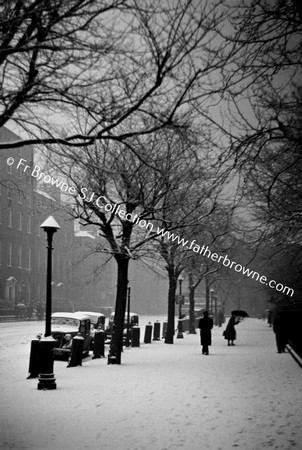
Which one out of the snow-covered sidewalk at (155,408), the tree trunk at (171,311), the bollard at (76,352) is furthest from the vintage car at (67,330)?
the tree trunk at (171,311)

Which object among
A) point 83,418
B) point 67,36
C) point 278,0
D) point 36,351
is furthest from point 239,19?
point 36,351

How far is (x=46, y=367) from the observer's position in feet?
38.8

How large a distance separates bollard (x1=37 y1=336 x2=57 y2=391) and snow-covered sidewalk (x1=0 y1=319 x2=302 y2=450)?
0.63 ft

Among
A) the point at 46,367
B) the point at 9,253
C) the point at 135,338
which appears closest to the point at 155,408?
the point at 46,367

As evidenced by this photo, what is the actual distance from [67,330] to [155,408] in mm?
12513

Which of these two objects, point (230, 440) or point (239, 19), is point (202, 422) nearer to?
point (230, 440)

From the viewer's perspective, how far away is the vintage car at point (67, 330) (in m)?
20.4

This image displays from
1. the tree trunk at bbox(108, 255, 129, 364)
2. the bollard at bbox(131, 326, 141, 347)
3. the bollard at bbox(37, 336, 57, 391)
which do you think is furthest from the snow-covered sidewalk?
the bollard at bbox(131, 326, 141, 347)

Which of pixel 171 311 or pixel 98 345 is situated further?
pixel 171 311

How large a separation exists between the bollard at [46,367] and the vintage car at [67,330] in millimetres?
8344

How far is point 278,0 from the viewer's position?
24.9 feet

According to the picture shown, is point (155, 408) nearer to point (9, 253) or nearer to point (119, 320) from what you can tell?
point (119, 320)

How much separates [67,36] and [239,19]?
7.62 ft

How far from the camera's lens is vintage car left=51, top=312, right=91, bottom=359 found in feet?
66.9
